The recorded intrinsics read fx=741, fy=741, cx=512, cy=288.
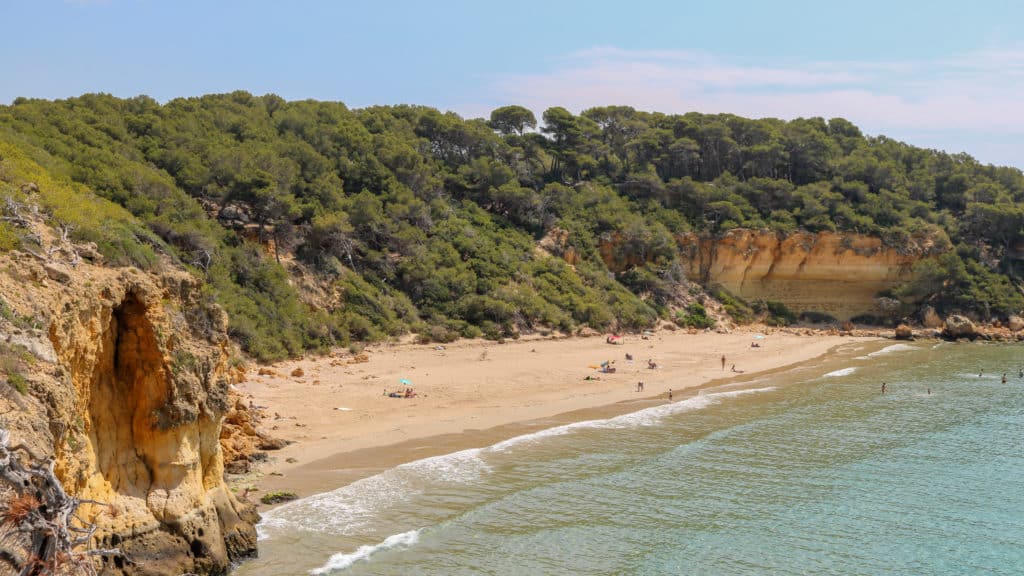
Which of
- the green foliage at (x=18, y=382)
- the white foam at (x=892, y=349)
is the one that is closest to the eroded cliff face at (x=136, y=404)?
the green foliage at (x=18, y=382)

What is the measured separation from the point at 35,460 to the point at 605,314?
37.0 m

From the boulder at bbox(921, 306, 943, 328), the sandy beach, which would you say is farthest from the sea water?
the boulder at bbox(921, 306, 943, 328)

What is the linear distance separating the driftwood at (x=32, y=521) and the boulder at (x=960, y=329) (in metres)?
54.7

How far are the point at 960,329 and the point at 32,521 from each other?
5538 cm

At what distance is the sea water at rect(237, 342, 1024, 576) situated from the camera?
13469 mm

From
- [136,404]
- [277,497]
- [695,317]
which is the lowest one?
[277,497]

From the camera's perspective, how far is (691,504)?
16.5 metres

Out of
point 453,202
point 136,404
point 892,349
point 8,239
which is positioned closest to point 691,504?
point 136,404

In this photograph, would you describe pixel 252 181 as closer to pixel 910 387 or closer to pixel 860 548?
pixel 860 548

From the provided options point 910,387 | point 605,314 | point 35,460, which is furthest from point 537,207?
point 35,460


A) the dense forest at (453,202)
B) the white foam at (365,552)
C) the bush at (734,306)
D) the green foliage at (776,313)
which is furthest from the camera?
the green foliage at (776,313)

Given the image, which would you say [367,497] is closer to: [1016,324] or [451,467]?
[451,467]

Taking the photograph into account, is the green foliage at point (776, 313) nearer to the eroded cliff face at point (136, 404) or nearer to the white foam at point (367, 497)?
the white foam at point (367, 497)

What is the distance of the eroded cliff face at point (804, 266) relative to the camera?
53.1m
